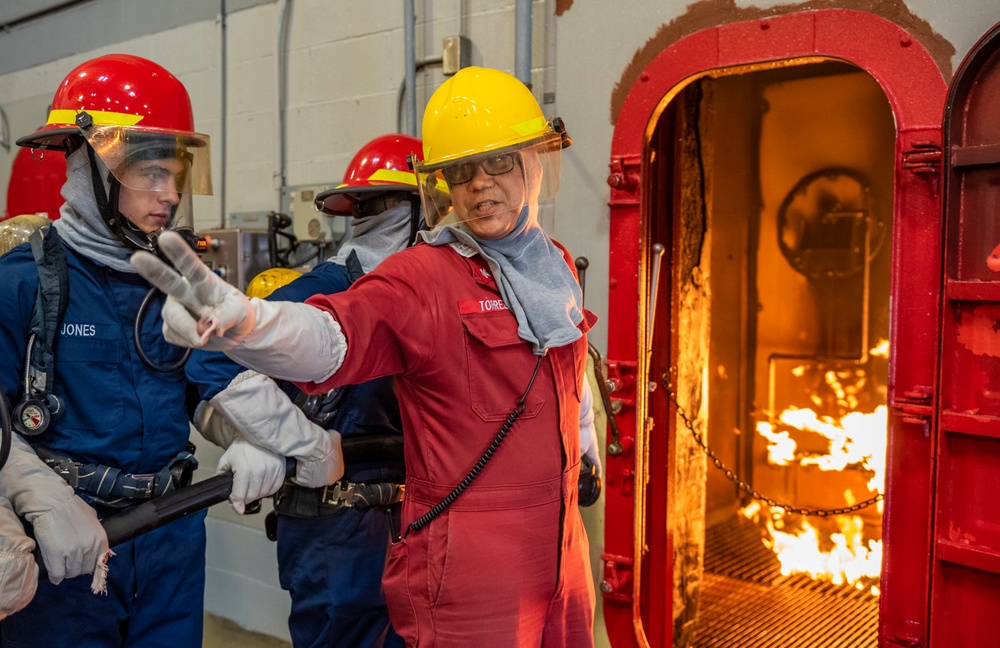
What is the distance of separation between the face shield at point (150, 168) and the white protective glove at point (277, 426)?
532 mm

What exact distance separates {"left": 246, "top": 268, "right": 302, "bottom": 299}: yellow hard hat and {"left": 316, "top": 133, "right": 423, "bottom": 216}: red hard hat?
1.56 feet

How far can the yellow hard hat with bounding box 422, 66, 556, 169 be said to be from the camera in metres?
2.04

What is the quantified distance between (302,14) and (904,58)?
277cm

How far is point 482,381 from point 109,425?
1060 millimetres

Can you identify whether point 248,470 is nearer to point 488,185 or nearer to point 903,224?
point 488,185

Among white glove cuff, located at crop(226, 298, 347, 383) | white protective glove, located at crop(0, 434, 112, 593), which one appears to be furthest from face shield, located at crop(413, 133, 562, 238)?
white protective glove, located at crop(0, 434, 112, 593)

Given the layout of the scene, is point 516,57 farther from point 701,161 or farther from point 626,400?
point 626,400

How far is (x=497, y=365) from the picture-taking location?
6.38 ft

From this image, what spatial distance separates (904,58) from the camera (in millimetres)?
2398

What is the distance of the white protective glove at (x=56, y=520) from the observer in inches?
76.2

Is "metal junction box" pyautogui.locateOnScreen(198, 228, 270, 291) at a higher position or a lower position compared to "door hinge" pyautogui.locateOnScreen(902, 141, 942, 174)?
lower

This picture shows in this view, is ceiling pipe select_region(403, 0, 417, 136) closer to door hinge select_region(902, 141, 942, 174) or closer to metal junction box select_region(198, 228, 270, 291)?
metal junction box select_region(198, 228, 270, 291)

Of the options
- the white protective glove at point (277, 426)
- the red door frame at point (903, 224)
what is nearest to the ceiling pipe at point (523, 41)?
the red door frame at point (903, 224)

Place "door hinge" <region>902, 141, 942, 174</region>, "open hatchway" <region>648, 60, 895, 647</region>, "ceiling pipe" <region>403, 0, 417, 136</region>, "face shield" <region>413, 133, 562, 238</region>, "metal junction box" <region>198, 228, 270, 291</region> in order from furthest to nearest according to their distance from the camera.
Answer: "open hatchway" <region>648, 60, 895, 647</region> → "metal junction box" <region>198, 228, 270, 291</region> → "ceiling pipe" <region>403, 0, 417, 136</region> → "door hinge" <region>902, 141, 942, 174</region> → "face shield" <region>413, 133, 562, 238</region>
